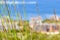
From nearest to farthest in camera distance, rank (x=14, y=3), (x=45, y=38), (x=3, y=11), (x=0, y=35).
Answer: (x=14, y=3) → (x=3, y=11) → (x=0, y=35) → (x=45, y=38)

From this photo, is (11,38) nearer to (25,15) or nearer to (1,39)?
(1,39)

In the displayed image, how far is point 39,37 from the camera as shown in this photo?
10.0ft

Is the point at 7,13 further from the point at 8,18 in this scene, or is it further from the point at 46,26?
the point at 46,26

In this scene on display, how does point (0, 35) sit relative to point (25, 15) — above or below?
below

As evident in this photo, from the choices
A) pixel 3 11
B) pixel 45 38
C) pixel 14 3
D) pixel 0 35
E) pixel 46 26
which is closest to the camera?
pixel 14 3

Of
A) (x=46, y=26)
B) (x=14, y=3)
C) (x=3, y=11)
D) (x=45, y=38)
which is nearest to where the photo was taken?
(x=14, y=3)

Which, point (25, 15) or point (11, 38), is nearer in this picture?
point (25, 15)

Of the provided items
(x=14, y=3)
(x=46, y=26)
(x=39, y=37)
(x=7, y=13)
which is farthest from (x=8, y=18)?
(x=46, y=26)

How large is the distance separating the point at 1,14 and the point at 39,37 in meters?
0.98

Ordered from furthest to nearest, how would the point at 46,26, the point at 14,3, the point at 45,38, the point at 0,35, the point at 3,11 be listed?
the point at 46,26
the point at 45,38
the point at 0,35
the point at 3,11
the point at 14,3

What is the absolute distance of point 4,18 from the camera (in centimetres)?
230

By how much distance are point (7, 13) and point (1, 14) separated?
69 mm

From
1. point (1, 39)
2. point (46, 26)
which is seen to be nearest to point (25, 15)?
point (1, 39)

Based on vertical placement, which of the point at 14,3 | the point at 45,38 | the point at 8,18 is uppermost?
the point at 14,3
